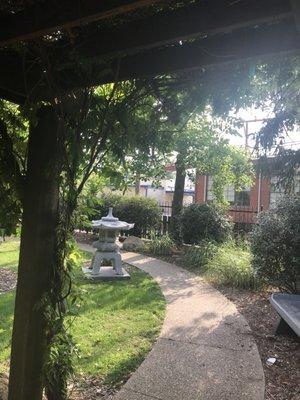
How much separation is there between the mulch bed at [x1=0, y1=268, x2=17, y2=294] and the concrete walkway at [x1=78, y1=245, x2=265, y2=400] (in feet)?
10.1

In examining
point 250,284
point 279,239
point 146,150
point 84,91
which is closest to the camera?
point 84,91

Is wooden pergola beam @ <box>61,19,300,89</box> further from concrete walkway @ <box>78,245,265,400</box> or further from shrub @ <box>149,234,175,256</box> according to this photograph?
shrub @ <box>149,234,175,256</box>

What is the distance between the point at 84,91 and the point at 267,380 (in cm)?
321

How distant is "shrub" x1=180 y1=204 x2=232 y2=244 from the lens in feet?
38.4

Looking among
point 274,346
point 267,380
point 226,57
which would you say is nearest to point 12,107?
point 226,57

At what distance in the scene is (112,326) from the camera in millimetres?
5422

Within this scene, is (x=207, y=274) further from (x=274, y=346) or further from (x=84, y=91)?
(x=84, y=91)

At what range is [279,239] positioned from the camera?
6602mm

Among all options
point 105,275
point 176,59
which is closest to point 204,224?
point 105,275

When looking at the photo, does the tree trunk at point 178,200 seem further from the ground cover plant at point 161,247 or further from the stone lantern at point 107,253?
the stone lantern at point 107,253

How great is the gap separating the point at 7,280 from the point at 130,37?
23.1 feet

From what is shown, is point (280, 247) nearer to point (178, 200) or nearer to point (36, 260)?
point (36, 260)

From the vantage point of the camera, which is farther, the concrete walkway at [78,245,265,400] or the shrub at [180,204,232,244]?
the shrub at [180,204,232,244]

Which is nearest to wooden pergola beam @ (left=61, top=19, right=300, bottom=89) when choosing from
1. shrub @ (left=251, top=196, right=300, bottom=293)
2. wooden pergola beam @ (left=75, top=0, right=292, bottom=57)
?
wooden pergola beam @ (left=75, top=0, right=292, bottom=57)
